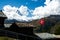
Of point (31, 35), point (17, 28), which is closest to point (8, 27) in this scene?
point (17, 28)

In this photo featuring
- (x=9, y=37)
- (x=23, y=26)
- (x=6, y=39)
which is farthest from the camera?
(x=23, y=26)

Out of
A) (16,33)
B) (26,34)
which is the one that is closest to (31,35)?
(26,34)

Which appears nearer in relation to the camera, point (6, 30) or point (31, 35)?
point (6, 30)

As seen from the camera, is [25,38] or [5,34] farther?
[25,38]

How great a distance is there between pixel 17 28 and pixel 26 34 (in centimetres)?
266

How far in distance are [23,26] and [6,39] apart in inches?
348

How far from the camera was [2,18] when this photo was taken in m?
55.6

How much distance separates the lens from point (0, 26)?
55.3 meters

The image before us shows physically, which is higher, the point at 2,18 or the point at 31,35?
the point at 2,18

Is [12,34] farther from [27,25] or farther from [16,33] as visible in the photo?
[27,25]

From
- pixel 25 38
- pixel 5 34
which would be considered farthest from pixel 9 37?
pixel 25 38

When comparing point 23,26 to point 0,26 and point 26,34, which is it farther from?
point 0,26

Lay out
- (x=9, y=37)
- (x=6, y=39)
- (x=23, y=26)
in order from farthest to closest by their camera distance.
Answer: (x=23, y=26) → (x=9, y=37) → (x=6, y=39)

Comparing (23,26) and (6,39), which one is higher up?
(23,26)
